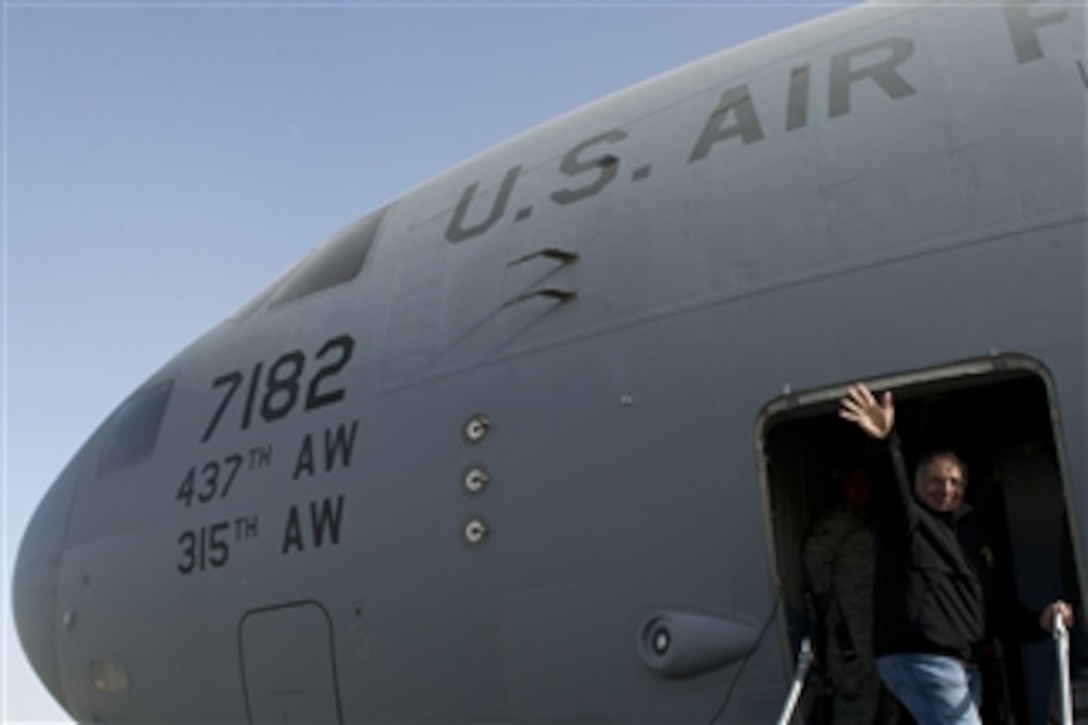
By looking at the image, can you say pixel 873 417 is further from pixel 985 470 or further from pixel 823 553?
pixel 985 470

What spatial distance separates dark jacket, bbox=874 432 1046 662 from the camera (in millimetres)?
4992

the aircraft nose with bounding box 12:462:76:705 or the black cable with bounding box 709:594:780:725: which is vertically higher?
the aircraft nose with bounding box 12:462:76:705

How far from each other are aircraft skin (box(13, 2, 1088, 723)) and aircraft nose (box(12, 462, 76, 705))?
3.70 ft

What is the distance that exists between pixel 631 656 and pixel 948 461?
2.08m

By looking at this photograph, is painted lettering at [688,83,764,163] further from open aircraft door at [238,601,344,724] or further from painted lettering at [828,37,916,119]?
open aircraft door at [238,601,344,724]

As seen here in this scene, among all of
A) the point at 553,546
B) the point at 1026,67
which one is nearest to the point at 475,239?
the point at 553,546

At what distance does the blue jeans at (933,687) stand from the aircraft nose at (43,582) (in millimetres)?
7133

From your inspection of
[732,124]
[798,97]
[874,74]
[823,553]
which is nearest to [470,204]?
[732,124]

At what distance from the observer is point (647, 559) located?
6.38 metres

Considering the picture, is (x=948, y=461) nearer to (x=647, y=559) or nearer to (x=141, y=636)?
(x=647, y=559)

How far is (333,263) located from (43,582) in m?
3.62

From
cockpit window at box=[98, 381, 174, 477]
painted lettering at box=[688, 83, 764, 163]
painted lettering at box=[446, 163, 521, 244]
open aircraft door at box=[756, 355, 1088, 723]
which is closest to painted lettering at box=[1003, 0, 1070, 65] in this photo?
painted lettering at box=[688, 83, 764, 163]

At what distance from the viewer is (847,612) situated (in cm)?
624

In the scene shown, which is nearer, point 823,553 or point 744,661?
point 744,661
